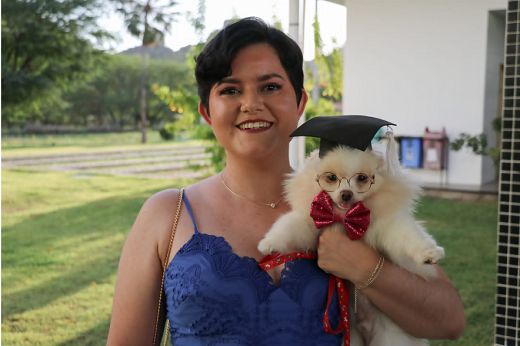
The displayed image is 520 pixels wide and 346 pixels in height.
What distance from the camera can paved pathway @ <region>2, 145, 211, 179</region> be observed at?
39.1 feet

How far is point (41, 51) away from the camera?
10.8 m

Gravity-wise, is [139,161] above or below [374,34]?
below

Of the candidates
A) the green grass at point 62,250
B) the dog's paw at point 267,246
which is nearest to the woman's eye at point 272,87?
the dog's paw at point 267,246

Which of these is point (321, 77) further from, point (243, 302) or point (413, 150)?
point (243, 302)

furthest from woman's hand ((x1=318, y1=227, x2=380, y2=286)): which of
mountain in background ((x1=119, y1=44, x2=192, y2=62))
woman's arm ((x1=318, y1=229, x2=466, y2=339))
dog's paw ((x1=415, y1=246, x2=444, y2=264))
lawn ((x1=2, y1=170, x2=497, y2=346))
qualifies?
mountain in background ((x1=119, y1=44, x2=192, y2=62))

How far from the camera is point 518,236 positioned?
2.72 metres

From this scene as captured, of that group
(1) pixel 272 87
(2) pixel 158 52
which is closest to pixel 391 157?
(1) pixel 272 87

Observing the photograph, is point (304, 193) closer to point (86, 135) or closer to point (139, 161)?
point (139, 161)

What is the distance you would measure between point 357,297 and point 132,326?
1.97 feet

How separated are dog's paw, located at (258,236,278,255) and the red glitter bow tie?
126 millimetres

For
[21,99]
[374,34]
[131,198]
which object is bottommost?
[131,198]

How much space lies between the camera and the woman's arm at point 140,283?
134cm

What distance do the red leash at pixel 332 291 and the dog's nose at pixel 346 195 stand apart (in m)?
0.19

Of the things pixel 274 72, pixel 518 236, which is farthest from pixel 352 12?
pixel 274 72
